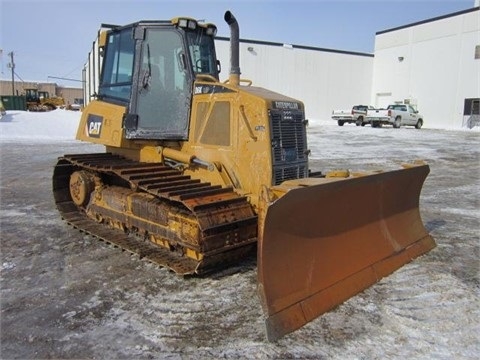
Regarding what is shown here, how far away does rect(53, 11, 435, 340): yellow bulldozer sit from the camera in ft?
12.5

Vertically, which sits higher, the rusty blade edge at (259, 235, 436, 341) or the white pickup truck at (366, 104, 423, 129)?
the white pickup truck at (366, 104, 423, 129)

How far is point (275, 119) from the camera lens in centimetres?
481

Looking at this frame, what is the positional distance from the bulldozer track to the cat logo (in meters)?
0.47

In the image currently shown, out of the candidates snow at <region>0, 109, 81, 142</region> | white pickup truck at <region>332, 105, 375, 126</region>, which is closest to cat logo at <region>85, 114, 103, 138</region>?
snow at <region>0, 109, 81, 142</region>

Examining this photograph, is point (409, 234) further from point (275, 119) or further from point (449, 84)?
point (449, 84)

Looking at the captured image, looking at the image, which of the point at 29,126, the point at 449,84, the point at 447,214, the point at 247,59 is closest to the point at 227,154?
the point at 447,214

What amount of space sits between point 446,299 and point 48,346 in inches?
135

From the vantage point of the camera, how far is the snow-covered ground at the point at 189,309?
3172mm

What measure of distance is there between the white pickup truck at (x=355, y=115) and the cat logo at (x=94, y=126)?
27.4 m

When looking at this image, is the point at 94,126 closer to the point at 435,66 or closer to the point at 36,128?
the point at 36,128

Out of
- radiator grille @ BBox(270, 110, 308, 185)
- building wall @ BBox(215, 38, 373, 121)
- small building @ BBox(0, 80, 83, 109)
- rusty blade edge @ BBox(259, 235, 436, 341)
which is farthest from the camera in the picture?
small building @ BBox(0, 80, 83, 109)

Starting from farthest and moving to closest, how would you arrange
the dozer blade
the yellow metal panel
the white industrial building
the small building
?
1. the small building
2. the white industrial building
3. the yellow metal panel
4. the dozer blade

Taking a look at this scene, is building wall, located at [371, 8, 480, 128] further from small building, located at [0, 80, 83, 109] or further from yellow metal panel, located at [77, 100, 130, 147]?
small building, located at [0, 80, 83, 109]

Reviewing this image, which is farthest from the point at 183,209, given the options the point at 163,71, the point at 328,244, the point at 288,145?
the point at 163,71
